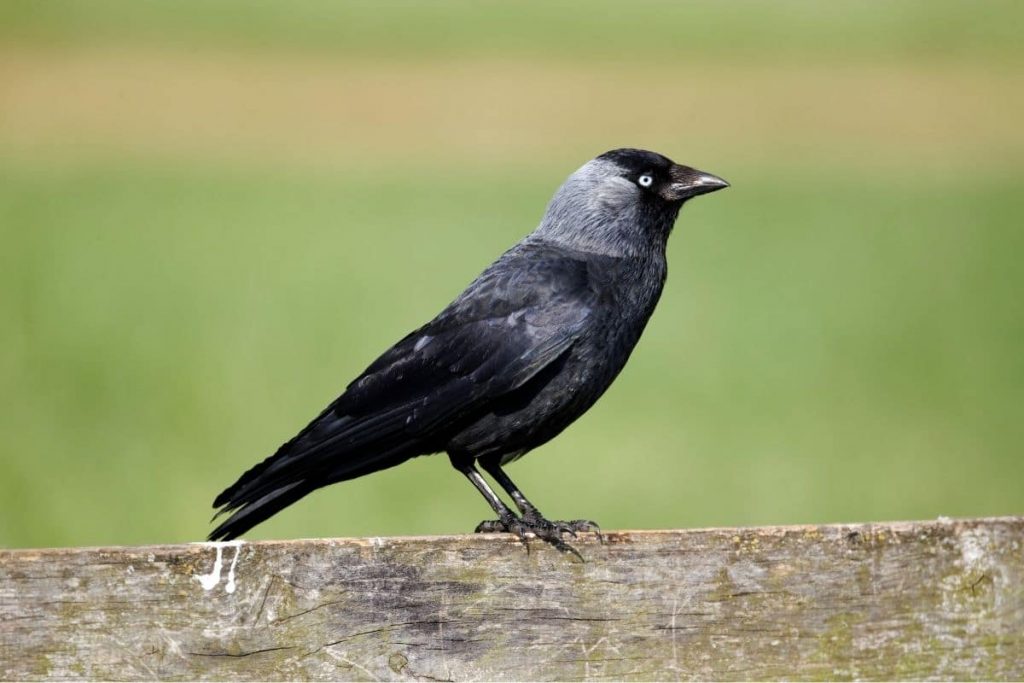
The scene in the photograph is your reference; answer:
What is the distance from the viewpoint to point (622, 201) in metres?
4.78

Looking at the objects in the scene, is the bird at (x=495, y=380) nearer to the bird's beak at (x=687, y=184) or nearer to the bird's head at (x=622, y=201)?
the bird's head at (x=622, y=201)

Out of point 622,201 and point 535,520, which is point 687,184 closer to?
point 622,201

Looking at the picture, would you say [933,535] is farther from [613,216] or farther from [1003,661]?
Answer: [613,216]

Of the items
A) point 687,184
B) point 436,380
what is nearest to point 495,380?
point 436,380

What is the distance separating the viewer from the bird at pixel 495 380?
12.5ft

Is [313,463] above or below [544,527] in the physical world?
above

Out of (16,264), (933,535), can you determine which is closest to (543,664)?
(933,535)

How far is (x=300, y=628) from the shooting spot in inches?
108

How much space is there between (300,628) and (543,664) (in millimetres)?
506

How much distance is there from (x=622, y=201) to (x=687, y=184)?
0.91 feet

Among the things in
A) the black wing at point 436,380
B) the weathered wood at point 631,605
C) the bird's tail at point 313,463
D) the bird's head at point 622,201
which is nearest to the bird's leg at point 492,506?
the black wing at point 436,380

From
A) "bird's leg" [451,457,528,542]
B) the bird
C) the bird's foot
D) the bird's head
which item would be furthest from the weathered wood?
the bird's head

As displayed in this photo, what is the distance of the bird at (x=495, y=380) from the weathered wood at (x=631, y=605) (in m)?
0.77

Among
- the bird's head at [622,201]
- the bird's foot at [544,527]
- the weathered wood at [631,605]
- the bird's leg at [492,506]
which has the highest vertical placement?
the bird's head at [622,201]
